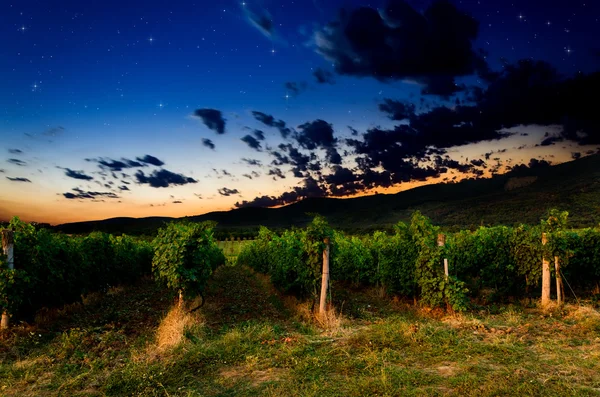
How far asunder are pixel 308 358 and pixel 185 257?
6404 millimetres

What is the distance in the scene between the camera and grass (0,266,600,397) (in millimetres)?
6012

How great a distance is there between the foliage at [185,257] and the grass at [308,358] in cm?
142

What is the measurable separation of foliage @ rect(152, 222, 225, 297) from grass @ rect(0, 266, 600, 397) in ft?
4.64

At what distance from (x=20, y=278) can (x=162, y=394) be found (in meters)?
6.97

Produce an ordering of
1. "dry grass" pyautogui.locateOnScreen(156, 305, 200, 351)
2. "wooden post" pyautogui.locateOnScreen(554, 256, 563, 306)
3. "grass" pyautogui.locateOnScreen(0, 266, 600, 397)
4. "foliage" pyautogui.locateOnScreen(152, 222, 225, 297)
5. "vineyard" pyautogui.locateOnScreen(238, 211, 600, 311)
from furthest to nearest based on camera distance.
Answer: "wooden post" pyautogui.locateOnScreen(554, 256, 563, 306)
"vineyard" pyautogui.locateOnScreen(238, 211, 600, 311)
"foliage" pyautogui.locateOnScreen(152, 222, 225, 297)
"dry grass" pyautogui.locateOnScreen(156, 305, 200, 351)
"grass" pyautogui.locateOnScreen(0, 266, 600, 397)

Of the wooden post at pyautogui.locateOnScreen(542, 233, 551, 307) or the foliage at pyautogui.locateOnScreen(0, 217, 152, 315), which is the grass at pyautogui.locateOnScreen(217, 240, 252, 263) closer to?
the foliage at pyautogui.locateOnScreen(0, 217, 152, 315)

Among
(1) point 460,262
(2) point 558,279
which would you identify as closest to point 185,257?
(1) point 460,262

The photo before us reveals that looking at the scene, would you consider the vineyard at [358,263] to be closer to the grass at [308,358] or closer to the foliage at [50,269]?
the foliage at [50,269]

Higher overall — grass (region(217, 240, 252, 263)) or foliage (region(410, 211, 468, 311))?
foliage (region(410, 211, 468, 311))

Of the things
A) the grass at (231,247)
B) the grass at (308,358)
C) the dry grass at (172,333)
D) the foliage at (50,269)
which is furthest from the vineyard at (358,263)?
the grass at (231,247)

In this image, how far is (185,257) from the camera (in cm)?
1210

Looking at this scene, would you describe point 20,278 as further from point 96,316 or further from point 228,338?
point 228,338

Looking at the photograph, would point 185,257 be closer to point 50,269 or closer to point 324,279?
point 50,269

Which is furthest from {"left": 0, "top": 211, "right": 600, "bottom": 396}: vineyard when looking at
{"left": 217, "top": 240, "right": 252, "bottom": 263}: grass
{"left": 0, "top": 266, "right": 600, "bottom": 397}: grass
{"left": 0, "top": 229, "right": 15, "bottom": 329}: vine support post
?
{"left": 217, "top": 240, "right": 252, "bottom": 263}: grass
